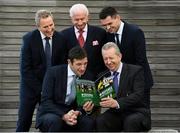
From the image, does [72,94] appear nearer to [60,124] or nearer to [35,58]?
[60,124]

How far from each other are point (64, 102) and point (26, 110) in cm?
71

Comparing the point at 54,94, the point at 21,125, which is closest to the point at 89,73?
the point at 54,94

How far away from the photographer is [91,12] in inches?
304

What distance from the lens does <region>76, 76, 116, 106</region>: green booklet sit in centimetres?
521

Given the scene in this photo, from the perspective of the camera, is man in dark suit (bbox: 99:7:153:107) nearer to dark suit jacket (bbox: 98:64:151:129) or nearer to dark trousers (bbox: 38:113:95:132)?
dark suit jacket (bbox: 98:64:151:129)

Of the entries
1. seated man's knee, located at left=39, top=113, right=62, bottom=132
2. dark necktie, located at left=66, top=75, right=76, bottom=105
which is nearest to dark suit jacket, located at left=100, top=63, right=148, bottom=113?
dark necktie, located at left=66, top=75, right=76, bottom=105

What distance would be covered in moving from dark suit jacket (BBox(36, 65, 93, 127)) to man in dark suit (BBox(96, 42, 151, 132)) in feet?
1.14

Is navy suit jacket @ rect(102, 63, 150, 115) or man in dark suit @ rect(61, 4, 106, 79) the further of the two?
man in dark suit @ rect(61, 4, 106, 79)

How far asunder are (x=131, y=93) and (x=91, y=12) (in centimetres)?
264

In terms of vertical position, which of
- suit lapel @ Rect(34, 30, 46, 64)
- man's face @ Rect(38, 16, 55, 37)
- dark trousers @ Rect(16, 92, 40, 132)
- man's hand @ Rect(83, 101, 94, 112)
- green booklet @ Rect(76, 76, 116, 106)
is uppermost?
man's face @ Rect(38, 16, 55, 37)

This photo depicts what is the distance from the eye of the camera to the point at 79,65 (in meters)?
5.29

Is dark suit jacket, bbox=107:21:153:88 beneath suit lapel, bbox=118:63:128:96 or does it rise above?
above

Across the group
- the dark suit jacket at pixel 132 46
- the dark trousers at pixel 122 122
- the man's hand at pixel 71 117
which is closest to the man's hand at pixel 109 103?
the dark trousers at pixel 122 122

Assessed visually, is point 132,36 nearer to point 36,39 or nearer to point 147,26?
point 36,39
